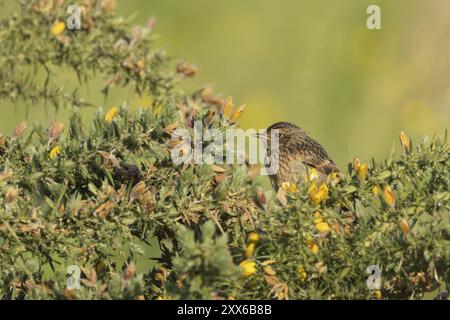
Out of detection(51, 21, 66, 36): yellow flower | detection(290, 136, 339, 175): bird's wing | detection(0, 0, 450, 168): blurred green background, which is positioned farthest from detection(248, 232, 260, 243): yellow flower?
detection(0, 0, 450, 168): blurred green background

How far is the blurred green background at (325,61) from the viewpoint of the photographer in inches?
330

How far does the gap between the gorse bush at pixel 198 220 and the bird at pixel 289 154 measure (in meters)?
2.19

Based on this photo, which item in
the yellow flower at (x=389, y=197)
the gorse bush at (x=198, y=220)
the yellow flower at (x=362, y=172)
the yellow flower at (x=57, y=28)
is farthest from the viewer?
the yellow flower at (x=57, y=28)

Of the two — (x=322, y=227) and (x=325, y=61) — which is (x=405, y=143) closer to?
(x=322, y=227)

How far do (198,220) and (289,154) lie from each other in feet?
10.4

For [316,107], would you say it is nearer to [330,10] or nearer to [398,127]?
[398,127]

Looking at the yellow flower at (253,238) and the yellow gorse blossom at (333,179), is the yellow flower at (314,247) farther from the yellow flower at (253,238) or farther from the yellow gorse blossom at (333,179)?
the yellow gorse blossom at (333,179)

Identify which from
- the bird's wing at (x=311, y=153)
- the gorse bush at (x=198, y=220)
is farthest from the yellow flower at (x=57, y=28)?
the bird's wing at (x=311, y=153)

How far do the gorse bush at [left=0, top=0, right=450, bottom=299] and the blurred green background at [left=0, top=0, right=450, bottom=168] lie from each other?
Answer: 388cm

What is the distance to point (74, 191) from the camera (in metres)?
4.05

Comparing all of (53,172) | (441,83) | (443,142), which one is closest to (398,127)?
(441,83)

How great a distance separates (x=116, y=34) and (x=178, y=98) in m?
0.55

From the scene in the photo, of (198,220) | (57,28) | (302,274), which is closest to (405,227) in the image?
(302,274)

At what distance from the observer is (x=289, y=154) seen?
6.89 meters
